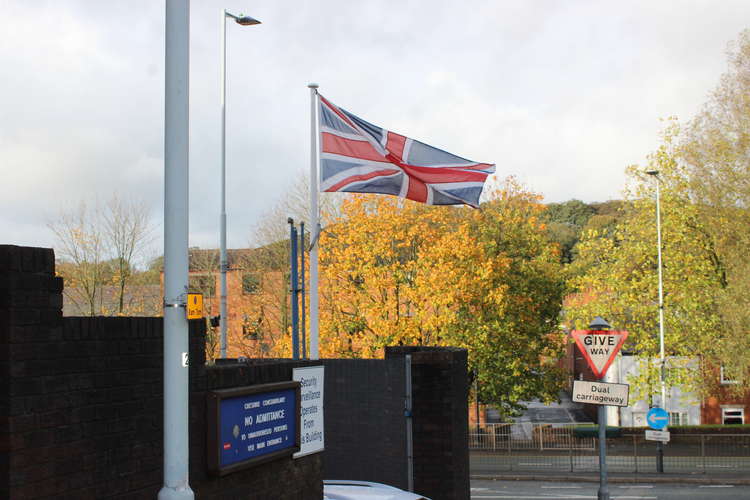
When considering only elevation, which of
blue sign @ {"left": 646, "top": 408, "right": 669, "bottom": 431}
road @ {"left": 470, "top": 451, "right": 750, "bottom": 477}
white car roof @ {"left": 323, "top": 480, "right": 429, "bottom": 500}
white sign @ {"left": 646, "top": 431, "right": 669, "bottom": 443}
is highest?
white car roof @ {"left": 323, "top": 480, "right": 429, "bottom": 500}

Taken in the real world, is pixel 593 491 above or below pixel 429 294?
below

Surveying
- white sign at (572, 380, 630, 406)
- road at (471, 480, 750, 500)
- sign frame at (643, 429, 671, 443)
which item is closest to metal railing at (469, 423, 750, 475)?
road at (471, 480, 750, 500)

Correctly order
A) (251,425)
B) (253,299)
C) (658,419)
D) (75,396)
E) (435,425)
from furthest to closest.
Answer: (253,299) < (658,419) < (435,425) < (251,425) < (75,396)

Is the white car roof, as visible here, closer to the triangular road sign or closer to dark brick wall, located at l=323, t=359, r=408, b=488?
dark brick wall, located at l=323, t=359, r=408, b=488

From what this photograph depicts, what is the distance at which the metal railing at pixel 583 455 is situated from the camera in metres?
29.9

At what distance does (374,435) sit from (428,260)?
63.1 feet

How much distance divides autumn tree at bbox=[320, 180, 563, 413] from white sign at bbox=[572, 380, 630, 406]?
18.8 m

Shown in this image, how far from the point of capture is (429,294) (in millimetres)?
31516

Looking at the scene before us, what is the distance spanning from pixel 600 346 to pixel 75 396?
8384mm

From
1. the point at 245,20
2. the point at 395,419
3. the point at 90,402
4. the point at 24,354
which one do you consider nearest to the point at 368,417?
the point at 395,419

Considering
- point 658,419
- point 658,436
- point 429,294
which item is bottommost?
point 658,436

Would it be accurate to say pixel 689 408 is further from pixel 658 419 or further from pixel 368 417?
pixel 368 417

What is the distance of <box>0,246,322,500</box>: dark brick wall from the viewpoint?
5113 mm

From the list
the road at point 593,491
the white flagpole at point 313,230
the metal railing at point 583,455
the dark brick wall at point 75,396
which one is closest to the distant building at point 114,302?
the metal railing at point 583,455
